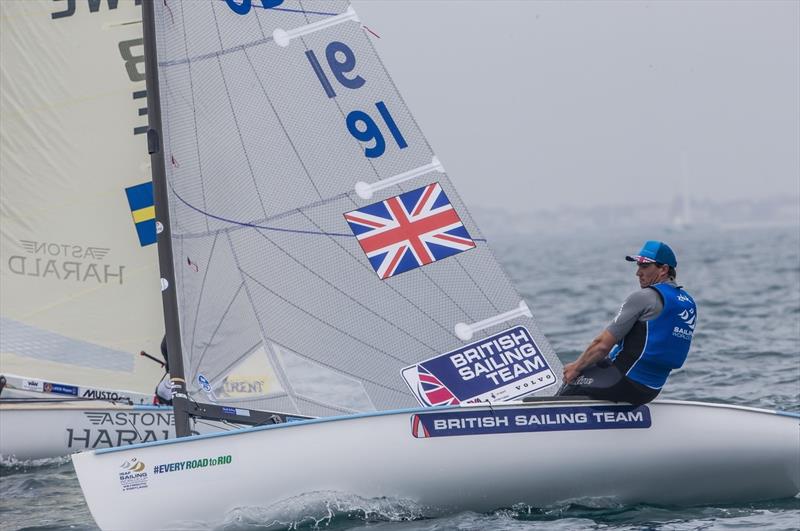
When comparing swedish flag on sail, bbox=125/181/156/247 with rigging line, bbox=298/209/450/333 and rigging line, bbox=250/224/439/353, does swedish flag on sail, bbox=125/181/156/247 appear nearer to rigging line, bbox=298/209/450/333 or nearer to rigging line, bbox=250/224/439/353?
rigging line, bbox=250/224/439/353

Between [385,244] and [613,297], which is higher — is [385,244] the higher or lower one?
the higher one

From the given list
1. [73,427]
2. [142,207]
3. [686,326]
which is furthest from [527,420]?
[73,427]

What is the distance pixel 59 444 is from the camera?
33.1ft

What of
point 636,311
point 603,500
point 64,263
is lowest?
point 603,500

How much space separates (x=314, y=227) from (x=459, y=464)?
1572 mm

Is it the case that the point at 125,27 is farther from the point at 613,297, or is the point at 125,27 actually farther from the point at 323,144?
the point at 613,297

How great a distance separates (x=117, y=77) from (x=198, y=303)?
11.0 feet

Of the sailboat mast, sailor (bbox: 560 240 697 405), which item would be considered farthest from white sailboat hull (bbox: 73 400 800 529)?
the sailboat mast

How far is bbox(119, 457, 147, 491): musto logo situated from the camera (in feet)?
21.3

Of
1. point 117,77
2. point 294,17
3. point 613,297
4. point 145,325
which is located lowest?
point 613,297

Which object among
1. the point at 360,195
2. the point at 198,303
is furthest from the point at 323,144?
the point at 198,303

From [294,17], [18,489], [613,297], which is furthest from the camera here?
[613,297]

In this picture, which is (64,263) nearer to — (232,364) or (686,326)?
Answer: (232,364)

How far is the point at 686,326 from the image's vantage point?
6.74m
